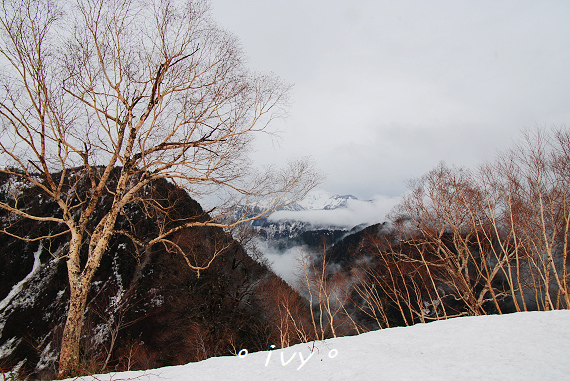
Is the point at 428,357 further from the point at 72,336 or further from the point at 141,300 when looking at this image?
the point at 141,300

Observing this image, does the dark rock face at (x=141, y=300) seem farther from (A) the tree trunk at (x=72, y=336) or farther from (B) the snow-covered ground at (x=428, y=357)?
(B) the snow-covered ground at (x=428, y=357)

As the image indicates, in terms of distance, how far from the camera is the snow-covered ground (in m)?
2.56

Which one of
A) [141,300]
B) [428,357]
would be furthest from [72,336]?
[141,300]

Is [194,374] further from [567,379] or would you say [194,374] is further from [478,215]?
[478,215]

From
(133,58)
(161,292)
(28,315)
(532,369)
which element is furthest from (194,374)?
(28,315)

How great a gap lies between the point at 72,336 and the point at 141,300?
25215 mm

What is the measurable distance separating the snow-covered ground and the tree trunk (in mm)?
1087

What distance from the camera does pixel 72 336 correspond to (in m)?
4.35

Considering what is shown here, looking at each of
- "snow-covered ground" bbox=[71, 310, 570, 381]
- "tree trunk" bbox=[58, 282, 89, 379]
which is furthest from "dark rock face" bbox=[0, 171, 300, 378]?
"snow-covered ground" bbox=[71, 310, 570, 381]

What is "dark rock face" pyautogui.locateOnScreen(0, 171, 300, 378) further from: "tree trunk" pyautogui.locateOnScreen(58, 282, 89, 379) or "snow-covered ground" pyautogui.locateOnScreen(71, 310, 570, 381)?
"snow-covered ground" pyautogui.locateOnScreen(71, 310, 570, 381)

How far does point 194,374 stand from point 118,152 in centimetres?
427

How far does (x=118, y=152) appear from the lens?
4.98 meters

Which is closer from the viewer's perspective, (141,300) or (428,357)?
(428,357)

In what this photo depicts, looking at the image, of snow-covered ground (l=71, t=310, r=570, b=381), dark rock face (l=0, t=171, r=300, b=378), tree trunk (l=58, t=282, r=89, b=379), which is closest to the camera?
snow-covered ground (l=71, t=310, r=570, b=381)
